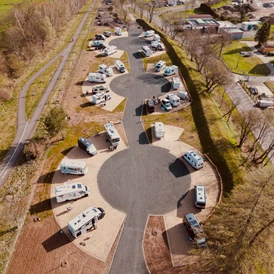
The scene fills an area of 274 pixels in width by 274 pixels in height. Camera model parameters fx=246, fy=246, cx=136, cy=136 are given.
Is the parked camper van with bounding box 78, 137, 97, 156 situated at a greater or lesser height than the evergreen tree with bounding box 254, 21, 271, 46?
lesser

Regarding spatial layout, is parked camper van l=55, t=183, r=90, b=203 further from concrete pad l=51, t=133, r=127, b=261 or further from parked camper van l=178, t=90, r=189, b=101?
parked camper van l=178, t=90, r=189, b=101

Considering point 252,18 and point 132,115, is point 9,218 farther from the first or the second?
point 252,18

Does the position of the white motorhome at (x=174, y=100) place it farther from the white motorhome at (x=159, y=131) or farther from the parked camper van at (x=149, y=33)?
the parked camper van at (x=149, y=33)

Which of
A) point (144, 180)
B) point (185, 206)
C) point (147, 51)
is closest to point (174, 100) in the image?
point (144, 180)

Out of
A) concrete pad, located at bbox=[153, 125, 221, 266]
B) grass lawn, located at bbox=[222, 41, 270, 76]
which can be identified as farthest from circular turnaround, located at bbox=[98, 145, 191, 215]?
grass lawn, located at bbox=[222, 41, 270, 76]

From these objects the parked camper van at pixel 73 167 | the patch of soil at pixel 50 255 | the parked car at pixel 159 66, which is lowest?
the patch of soil at pixel 50 255

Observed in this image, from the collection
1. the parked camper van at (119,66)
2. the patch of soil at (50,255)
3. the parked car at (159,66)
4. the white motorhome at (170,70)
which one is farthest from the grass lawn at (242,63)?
the patch of soil at (50,255)

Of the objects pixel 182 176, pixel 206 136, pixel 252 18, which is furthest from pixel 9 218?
pixel 252 18
